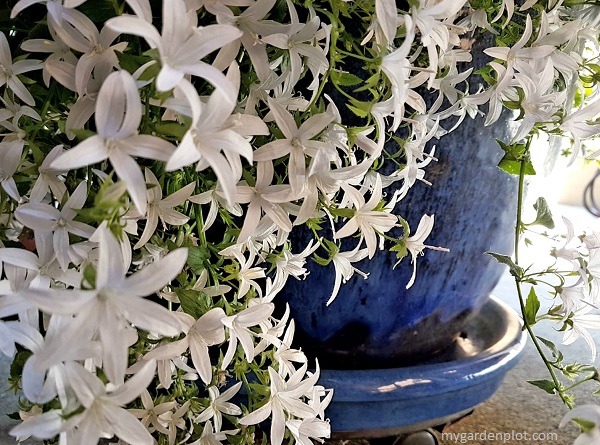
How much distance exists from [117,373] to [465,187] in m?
Result: 0.35

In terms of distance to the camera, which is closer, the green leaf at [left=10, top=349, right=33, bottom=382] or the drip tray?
the green leaf at [left=10, top=349, right=33, bottom=382]

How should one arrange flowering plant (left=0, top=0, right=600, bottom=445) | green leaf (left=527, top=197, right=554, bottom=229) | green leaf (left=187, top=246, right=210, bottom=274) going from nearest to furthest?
flowering plant (left=0, top=0, right=600, bottom=445)
green leaf (left=187, top=246, right=210, bottom=274)
green leaf (left=527, top=197, right=554, bottom=229)

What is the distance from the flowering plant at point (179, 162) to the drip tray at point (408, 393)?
4.6 inches

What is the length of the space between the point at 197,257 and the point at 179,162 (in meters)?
0.13

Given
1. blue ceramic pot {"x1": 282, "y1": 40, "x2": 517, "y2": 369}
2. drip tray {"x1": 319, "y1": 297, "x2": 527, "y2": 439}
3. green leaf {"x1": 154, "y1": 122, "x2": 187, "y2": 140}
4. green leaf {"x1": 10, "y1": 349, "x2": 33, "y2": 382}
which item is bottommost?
drip tray {"x1": 319, "y1": 297, "x2": 527, "y2": 439}

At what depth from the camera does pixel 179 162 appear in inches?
7.7

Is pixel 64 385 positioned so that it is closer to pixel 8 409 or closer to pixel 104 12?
pixel 104 12

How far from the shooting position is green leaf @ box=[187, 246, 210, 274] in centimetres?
31

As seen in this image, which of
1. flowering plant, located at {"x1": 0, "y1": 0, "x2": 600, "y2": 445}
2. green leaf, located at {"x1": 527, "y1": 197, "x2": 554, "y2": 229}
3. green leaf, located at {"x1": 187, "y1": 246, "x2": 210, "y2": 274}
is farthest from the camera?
green leaf, located at {"x1": 527, "y1": 197, "x2": 554, "y2": 229}

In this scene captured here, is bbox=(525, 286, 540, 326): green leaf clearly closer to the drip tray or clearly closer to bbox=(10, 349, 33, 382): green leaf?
the drip tray

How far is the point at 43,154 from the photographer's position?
0.99 ft

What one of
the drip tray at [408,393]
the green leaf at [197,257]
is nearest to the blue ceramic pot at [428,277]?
the drip tray at [408,393]

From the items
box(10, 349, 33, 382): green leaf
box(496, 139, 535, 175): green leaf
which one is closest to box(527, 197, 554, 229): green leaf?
box(496, 139, 535, 175): green leaf

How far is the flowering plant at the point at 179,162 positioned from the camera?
0.67 ft
